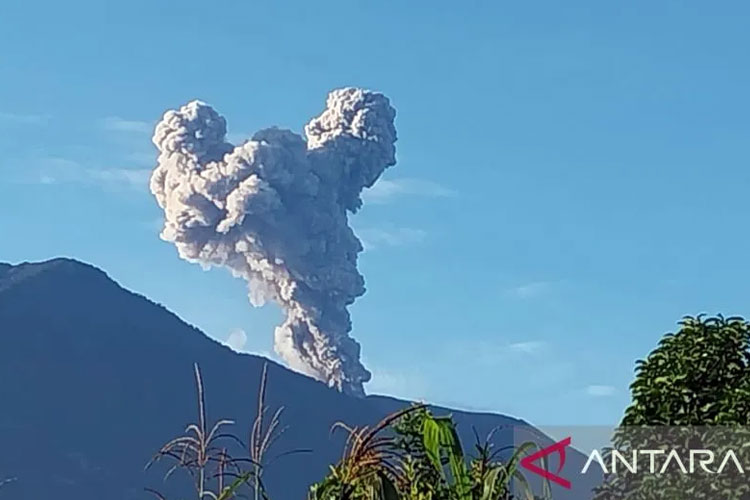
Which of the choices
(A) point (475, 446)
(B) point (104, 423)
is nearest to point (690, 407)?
(A) point (475, 446)

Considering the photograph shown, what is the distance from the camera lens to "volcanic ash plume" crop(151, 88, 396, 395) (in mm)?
143875

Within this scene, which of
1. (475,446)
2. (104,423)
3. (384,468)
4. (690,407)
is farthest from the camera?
(104,423)

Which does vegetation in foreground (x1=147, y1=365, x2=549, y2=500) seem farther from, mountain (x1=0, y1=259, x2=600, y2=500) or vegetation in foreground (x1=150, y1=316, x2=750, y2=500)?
mountain (x1=0, y1=259, x2=600, y2=500)

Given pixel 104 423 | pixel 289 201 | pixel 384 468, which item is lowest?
pixel 384 468

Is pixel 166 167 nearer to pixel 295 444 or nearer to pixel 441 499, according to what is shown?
pixel 295 444

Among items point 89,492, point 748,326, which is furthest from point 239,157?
point 748,326

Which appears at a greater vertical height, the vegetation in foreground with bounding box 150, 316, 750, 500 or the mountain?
the mountain

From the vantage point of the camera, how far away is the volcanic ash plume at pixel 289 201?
14388 centimetres

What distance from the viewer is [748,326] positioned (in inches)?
320

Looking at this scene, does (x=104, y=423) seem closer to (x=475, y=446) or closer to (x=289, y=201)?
(x=289, y=201)

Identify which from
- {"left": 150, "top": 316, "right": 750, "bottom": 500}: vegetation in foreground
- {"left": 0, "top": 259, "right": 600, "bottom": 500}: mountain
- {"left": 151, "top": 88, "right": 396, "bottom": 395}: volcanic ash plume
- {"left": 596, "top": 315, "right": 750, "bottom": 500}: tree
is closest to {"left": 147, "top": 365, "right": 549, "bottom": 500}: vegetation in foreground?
{"left": 150, "top": 316, "right": 750, "bottom": 500}: vegetation in foreground

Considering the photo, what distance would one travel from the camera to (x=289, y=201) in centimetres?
16162

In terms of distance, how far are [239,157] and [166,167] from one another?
289 inches

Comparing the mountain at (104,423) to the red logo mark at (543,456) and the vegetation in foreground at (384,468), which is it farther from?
the vegetation in foreground at (384,468)
